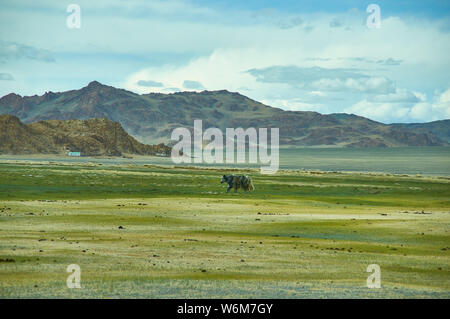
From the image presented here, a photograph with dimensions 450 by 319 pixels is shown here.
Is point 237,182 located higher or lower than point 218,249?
higher

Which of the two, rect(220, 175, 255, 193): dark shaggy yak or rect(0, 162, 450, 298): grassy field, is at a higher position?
rect(220, 175, 255, 193): dark shaggy yak

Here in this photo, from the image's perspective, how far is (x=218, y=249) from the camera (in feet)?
94.7

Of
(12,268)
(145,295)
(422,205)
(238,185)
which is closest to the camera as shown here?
(145,295)

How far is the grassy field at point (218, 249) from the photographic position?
20.0 meters

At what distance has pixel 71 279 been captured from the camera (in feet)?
67.2

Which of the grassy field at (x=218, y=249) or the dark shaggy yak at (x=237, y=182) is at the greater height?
the dark shaggy yak at (x=237, y=182)

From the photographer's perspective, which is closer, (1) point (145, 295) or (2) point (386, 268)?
(1) point (145, 295)

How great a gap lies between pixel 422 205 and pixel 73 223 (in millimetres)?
37131

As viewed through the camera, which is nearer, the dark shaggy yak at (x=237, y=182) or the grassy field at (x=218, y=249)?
the grassy field at (x=218, y=249)

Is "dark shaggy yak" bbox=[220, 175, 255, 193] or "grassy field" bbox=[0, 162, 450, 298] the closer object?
"grassy field" bbox=[0, 162, 450, 298]

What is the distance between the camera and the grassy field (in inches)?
786

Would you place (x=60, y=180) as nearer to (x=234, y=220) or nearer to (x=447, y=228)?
(x=234, y=220)

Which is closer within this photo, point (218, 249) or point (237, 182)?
point (218, 249)

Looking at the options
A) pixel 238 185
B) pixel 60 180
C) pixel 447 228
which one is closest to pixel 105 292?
pixel 447 228
